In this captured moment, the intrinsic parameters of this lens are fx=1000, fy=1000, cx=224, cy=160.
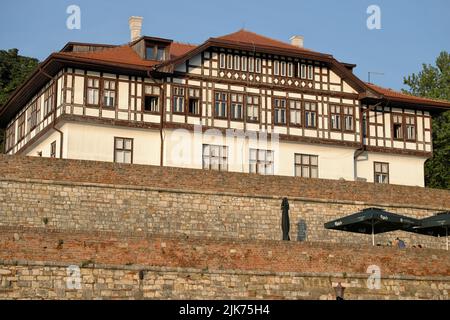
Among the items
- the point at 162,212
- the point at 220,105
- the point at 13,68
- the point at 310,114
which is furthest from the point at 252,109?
the point at 13,68

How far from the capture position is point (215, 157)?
45.4 meters

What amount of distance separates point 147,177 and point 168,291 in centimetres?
962

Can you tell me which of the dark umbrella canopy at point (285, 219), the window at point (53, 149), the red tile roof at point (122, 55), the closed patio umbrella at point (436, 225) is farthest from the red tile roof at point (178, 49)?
the closed patio umbrella at point (436, 225)

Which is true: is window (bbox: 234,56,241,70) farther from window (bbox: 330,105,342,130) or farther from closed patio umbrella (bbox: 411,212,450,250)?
closed patio umbrella (bbox: 411,212,450,250)

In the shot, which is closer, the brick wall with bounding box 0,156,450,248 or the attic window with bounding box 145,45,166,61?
the brick wall with bounding box 0,156,450,248

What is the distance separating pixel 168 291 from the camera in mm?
28094

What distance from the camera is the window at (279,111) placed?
47250 mm

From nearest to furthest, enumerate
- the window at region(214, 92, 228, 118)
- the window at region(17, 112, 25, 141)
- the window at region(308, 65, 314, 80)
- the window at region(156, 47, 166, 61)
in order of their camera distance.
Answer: the window at region(214, 92, 228, 118)
the window at region(156, 47, 166, 61)
the window at region(308, 65, 314, 80)
the window at region(17, 112, 25, 141)

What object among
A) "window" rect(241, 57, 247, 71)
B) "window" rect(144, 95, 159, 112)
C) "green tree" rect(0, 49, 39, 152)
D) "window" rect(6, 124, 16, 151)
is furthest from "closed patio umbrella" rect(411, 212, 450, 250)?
"green tree" rect(0, 49, 39, 152)

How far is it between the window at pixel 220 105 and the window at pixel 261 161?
217 cm

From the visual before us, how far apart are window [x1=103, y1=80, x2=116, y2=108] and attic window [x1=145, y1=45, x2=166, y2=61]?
317cm

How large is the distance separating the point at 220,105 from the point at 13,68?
2483 cm

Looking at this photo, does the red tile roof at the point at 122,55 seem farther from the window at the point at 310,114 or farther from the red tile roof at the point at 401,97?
the red tile roof at the point at 401,97

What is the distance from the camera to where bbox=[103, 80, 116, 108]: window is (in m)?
44.0
